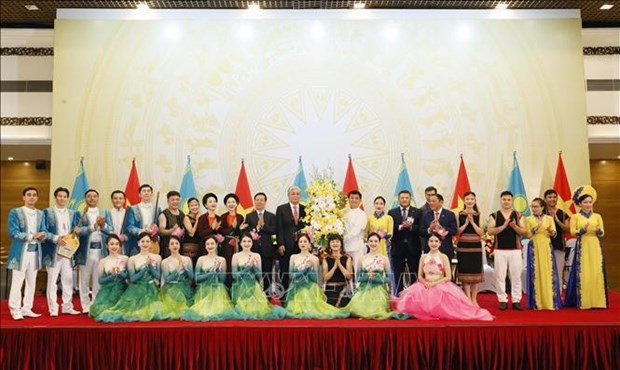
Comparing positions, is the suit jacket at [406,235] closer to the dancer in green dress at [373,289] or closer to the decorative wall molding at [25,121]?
the dancer in green dress at [373,289]

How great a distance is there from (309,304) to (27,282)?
3123 millimetres

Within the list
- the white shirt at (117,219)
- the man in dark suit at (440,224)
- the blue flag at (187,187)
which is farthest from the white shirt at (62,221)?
the man in dark suit at (440,224)

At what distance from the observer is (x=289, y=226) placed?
289 inches

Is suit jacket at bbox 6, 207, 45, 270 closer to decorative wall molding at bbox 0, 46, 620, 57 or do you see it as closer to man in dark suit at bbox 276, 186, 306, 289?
man in dark suit at bbox 276, 186, 306, 289

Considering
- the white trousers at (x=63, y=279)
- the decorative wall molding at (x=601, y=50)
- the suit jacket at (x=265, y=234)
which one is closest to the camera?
the white trousers at (x=63, y=279)

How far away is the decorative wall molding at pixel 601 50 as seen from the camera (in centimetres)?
977

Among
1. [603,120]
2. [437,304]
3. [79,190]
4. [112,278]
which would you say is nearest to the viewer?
[437,304]

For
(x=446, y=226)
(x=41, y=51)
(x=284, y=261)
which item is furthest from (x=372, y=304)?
(x=41, y=51)

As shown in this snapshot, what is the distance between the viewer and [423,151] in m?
9.09

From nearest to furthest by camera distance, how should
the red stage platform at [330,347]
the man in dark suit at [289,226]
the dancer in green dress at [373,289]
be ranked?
the red stage platform at [330,347] → the dancer in green dress at [373,289] → the man in dark suit at [289,226]

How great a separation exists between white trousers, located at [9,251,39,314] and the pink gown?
392 centimetres

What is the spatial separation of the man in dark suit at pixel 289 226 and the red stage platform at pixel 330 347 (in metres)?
2.03

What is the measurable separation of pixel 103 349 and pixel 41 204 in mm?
7365

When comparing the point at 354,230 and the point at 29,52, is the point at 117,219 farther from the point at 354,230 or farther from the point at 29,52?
the point at 29,52
